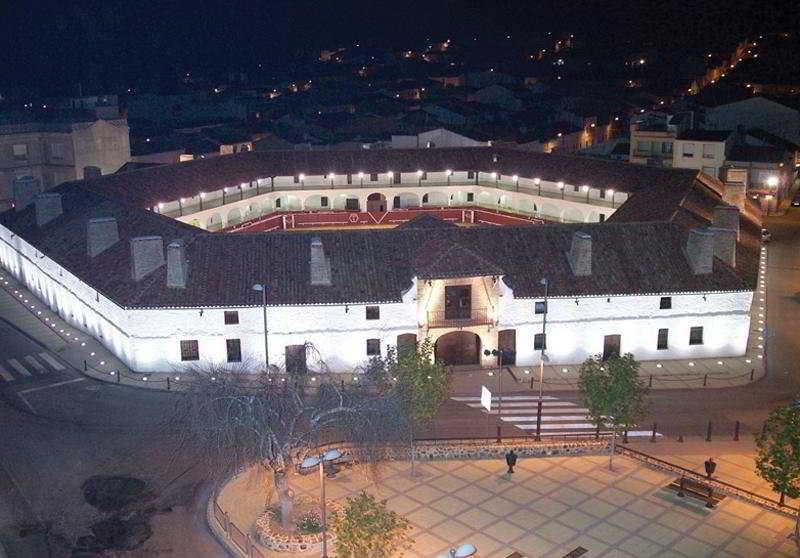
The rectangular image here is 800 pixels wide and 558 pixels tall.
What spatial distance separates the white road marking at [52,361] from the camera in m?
53.5

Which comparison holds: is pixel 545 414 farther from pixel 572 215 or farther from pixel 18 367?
pixel 572 215

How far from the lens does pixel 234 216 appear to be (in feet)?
274

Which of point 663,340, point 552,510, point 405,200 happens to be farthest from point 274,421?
point 405,200

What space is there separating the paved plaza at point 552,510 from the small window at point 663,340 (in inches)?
572

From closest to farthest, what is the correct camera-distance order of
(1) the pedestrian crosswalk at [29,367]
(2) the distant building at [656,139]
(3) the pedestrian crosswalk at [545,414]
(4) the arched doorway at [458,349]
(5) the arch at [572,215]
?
(3) the pedestrian crosswalk at [545,414] < (1) the pedestrian crosswalk at [29,367] < (4) the arched doorway at [458,349] < (5) the arch at [572,215] < (2) the distant building at [656,139]

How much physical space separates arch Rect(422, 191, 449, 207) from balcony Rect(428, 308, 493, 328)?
41.2 metres

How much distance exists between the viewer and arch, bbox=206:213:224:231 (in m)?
80.8

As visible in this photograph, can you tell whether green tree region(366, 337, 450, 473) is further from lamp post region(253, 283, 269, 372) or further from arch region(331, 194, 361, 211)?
arch region(331, 194, 361, 211)

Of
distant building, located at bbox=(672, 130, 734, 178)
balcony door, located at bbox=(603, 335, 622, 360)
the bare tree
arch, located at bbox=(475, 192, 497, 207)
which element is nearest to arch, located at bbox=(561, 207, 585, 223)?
arch, located at bbox=(475, 192, 497, 207)

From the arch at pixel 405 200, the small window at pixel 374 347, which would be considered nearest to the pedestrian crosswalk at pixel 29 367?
the small window at pixel 374 347

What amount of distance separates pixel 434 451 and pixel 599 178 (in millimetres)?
47124

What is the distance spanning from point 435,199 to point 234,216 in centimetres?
2164

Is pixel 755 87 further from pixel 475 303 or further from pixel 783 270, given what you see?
pixel 475 303

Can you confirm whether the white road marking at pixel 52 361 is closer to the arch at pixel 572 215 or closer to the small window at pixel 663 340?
the small window at pixel 663 340
